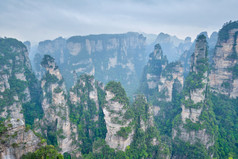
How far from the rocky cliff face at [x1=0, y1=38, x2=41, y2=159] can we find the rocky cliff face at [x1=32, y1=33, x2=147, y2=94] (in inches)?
1616

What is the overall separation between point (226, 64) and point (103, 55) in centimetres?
8851

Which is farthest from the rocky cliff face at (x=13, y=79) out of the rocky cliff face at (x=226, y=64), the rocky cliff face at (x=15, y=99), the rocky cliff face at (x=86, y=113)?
the rocky cliff face at (x=226, y=64)

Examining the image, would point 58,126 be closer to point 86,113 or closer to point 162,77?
point 86,113

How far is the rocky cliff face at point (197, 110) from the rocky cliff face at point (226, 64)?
6283 millimetres

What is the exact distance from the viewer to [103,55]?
112 metres

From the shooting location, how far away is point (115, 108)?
1092 inches

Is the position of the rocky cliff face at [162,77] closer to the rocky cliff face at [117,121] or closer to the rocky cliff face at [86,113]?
the rocky cliff face at [86,113]

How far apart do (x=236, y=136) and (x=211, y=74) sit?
16.9m

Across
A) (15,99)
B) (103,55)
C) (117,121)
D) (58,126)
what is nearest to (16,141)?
(58,126)

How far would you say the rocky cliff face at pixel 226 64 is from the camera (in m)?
34.4

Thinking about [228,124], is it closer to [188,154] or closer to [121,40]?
[188,154]

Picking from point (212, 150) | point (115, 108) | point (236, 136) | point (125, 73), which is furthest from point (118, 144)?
point (125, 73)

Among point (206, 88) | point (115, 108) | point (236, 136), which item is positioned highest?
point (206, 88)

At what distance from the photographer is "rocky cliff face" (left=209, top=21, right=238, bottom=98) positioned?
34438mm
